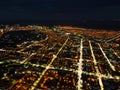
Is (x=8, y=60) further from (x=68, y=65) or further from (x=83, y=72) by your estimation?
(x=83, y=72)

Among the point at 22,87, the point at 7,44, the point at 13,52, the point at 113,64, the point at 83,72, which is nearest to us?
the point at 22,87

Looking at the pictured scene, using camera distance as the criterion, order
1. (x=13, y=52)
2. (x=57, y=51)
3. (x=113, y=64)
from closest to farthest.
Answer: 1. (x=113, y=64)
2. (x=13, y=52)
3. (x=57, y=51)

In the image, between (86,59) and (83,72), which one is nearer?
(83,72)

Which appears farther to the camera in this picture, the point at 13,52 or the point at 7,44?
the point at 7,44

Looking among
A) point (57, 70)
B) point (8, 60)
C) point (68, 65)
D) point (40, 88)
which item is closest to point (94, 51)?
point (68, 65)

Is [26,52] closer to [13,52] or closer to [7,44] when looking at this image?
[13,52]

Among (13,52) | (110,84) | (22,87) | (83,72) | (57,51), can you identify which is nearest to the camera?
(22,87)

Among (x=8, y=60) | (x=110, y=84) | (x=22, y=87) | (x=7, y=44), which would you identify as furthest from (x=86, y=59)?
(x=7, y=44)

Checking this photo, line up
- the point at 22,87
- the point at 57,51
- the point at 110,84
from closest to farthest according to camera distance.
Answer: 1. the point at 22,87
2. the point at 110,84
3. the point at 57,51
